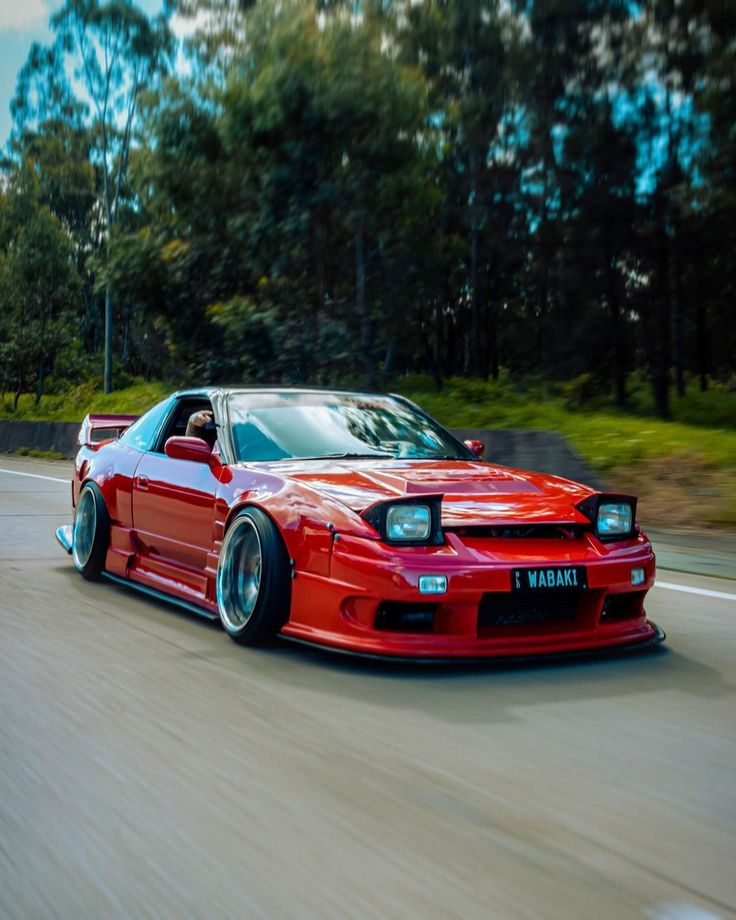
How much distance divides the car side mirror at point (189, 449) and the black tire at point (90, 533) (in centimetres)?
156

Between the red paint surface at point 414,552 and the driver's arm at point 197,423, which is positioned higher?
the driver's arm at point 197,423

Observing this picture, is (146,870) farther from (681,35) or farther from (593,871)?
(681,35)

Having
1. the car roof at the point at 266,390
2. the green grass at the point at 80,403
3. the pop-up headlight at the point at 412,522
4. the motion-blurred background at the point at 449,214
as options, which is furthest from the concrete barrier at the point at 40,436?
the pop-up headlight at the point at 412,522

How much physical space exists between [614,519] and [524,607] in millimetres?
686

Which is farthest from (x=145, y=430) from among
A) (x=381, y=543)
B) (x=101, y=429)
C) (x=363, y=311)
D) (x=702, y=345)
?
(x=702, y=345)

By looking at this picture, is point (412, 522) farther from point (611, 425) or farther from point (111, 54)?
point (111, 54)

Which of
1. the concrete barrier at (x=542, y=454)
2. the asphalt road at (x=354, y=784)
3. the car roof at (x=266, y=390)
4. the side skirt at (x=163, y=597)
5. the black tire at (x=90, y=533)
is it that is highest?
the car roof at (x=266, y=390)

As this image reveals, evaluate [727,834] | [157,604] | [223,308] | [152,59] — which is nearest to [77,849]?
[727,834]

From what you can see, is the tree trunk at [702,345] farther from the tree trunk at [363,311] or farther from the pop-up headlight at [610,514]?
the pop-up headlight at [610,514]

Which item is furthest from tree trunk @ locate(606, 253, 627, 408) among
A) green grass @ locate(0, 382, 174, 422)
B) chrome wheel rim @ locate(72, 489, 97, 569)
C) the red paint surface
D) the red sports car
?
the red paint surface

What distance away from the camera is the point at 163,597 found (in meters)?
6.66

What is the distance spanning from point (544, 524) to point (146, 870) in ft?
9.01

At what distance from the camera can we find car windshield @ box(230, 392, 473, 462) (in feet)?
20.4

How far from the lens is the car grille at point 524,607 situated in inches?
194
